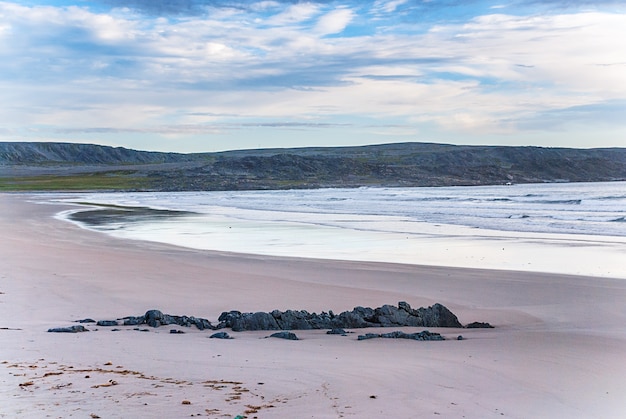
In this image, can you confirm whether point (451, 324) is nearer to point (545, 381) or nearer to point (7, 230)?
point (545, 381)

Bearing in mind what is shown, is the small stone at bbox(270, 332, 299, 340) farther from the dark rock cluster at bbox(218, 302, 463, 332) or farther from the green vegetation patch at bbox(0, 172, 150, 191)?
the green vegetation patch at bbox(0, 172, 150, 191)

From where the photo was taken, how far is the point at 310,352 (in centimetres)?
761

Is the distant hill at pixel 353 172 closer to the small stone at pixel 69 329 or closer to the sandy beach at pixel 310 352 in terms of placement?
the sandy beach at pixel 310 352

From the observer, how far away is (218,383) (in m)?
6.18

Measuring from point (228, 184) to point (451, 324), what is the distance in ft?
289

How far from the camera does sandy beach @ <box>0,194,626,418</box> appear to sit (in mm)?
5602

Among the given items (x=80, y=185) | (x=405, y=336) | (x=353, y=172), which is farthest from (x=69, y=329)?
(x=353, y=172)

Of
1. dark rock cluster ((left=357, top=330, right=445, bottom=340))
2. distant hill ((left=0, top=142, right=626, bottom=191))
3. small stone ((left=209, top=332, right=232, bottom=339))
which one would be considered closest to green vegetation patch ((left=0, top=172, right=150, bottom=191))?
distant hill ((left=0, top=142, right=626, bottom=191))

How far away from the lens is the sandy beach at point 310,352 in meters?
Result: 5.60

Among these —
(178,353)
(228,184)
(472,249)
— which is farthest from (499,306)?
(228,184)

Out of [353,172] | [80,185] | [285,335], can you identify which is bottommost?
[80,185]

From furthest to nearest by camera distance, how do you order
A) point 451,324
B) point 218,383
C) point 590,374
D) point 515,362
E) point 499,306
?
1. point 499,306
2. point 451,324
3. point 515,362
4. point 590,374
5. point 218,383

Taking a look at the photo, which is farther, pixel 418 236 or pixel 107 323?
pixel 418 236

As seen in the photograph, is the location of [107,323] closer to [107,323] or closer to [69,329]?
[107,323]
